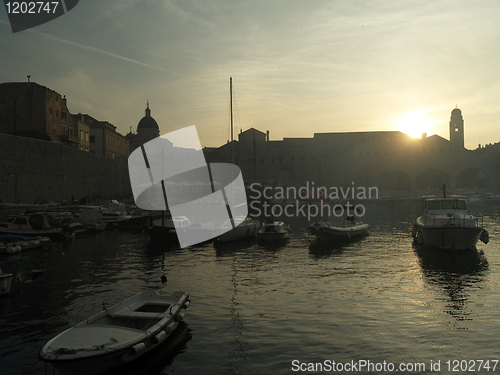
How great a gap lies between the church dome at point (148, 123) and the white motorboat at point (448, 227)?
69321 millimetres

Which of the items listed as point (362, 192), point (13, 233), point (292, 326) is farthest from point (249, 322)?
point (362, 192)

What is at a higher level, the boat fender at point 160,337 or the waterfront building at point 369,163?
the waterfront building at point 369,163

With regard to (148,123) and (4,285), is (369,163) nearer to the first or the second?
(148,123)

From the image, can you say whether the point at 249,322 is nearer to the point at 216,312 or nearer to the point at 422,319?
the point at 216,312

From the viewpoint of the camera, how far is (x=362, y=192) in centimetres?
6250

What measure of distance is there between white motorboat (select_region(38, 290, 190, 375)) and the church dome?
75.6 meters

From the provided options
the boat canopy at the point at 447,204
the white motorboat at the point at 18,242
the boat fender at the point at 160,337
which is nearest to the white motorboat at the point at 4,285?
the boat fender at the point at 160,337

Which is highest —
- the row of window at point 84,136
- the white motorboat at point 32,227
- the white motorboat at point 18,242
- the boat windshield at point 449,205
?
the row of window at point 84,136

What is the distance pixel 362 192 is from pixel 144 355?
2345 inches

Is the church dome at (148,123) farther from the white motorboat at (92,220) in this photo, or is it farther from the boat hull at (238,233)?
the boat hull at (238,233)

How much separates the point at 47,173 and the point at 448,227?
111 feet

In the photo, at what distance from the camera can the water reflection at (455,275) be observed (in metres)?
10.2

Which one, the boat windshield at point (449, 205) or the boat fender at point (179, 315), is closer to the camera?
the boat fender at point (179, 315)

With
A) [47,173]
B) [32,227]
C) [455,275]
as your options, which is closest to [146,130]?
[47,173]
